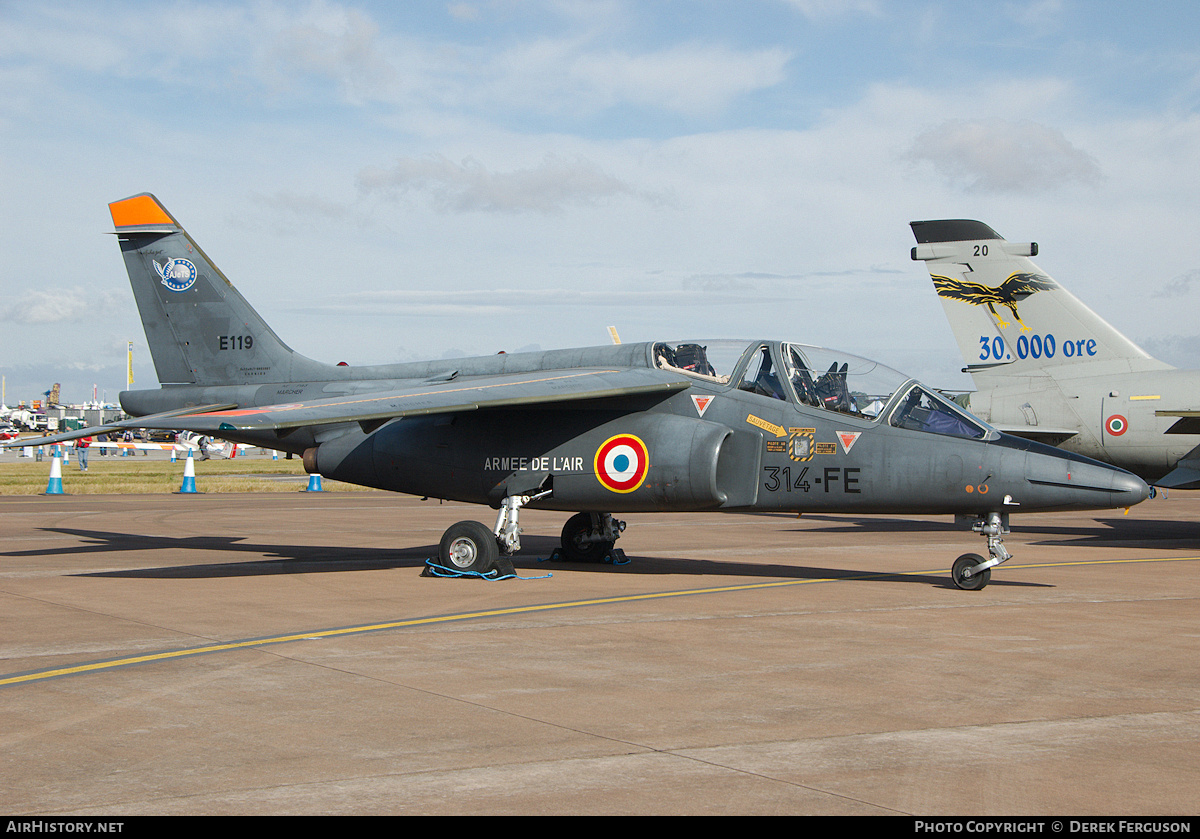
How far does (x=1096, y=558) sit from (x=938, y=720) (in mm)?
11719

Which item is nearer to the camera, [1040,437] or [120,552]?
[120,552]

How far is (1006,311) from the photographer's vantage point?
73.8 feet

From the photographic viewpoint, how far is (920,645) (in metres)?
8.61

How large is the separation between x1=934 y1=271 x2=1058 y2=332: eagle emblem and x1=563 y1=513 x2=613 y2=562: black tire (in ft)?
39.2

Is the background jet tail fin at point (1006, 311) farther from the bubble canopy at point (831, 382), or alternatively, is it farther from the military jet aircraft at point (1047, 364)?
the bubble canopy at point (831, 382)

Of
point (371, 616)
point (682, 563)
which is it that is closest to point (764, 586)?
point (682, 563)

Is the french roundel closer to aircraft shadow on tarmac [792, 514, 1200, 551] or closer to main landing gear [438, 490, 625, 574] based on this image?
main landing gear [438, 490, 625, 574]

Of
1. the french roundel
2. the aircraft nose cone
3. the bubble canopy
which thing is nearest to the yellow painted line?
the french roundel

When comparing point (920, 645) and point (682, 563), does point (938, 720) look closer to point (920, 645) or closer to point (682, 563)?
point (920, 645)

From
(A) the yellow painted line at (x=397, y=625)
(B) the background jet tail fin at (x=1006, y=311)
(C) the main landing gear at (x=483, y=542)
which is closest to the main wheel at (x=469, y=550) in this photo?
(C) the main landing gear at (x=483, y=542)

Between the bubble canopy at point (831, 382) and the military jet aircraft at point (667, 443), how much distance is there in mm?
17

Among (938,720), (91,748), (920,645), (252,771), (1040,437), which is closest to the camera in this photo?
(252,771)

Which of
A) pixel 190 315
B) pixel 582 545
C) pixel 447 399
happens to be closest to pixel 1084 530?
pixel 582 545

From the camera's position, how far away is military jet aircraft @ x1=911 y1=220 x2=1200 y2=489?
68.0 ft
